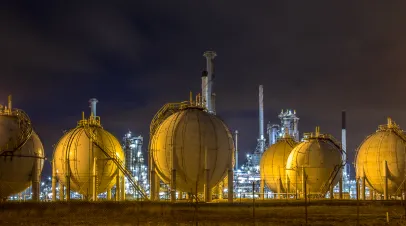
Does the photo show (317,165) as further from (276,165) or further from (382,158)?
(276,165)

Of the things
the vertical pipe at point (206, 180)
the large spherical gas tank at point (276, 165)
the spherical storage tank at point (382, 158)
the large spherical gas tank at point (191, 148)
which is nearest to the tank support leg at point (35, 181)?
the large spherical gas tank at point (191, 148)

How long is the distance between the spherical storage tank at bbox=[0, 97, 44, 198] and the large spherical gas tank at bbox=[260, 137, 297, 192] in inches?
1034

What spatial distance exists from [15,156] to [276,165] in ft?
95.8

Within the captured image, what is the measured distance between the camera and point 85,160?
168 ft

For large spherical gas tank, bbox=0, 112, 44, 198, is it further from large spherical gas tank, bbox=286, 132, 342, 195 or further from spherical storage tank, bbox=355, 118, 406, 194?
spherical storage tank, bbox=355, 118, 406, 194

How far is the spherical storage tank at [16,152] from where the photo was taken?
45.6 metres

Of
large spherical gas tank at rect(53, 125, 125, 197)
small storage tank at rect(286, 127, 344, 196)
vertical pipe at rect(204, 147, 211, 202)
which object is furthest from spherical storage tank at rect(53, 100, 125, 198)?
small storage tank at rect(286, 127, 344, 196)

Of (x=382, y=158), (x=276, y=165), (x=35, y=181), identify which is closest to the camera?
(x=35, y=181)

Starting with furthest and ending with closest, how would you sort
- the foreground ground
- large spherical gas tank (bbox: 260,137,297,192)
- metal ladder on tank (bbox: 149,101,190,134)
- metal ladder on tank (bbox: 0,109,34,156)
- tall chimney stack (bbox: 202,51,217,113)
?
tall chimney stack (bbox: 202,51,217,113) < large spherical gas tank (bbox: 260,137,297,192) < metal ladder on tank (bbox: 149,101,190,134) < metal ladder on tank (bbox: 0,109,34,156) < the foreground ground

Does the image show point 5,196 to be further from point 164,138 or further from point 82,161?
point 164,138

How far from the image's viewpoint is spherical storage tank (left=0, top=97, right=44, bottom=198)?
4562cm

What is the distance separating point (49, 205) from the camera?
1454 inches

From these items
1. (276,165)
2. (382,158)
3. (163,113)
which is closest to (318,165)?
(382,158)

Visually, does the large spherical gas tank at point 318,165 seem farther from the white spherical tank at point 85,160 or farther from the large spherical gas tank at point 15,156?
the large spherical gas tank at point 15,156
